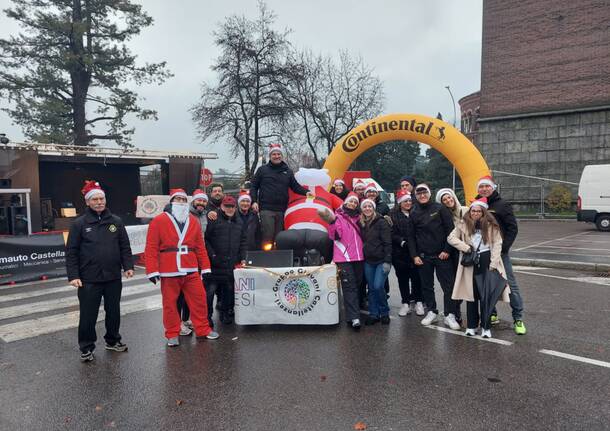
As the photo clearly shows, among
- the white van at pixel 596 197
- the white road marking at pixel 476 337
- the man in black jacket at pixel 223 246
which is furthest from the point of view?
the white van at pixel 596 197

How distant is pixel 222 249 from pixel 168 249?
92 centimetres

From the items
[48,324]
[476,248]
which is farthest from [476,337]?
[48,324]

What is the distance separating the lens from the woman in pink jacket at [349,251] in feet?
19.1

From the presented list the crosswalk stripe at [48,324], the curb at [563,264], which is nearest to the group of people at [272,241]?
the crosswalk stripe at [48,324]

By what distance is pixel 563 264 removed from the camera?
33.6 feet

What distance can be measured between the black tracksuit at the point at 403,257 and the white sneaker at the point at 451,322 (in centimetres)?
81

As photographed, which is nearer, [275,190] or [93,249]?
[93,249]

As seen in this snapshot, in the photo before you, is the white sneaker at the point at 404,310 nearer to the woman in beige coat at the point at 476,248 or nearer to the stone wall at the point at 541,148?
the woman in beige coat at the point at 476,248

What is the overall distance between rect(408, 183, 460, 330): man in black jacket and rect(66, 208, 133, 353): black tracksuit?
3525 millimetres

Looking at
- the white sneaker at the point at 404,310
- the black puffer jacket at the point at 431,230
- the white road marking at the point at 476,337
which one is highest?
the black puffer jacket at the point at 431,230

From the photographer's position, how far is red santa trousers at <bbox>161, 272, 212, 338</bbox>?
5.21 meters

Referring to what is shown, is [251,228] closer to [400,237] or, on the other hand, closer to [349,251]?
[349,251]

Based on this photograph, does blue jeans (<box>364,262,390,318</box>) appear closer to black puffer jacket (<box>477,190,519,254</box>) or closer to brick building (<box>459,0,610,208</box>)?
black puffer jacket (<box>477,190,519,254</box>)

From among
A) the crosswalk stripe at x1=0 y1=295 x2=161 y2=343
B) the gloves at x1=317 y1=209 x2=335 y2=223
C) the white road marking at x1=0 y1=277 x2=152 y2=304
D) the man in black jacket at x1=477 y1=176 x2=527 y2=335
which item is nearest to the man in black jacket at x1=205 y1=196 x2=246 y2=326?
the gloves at x1=317 y1=209 x2=335 y2=223
